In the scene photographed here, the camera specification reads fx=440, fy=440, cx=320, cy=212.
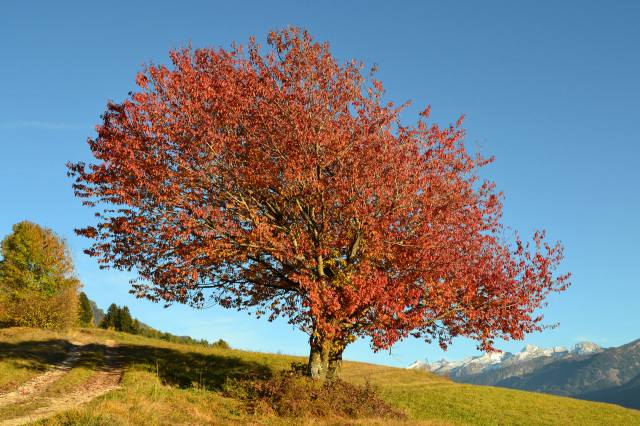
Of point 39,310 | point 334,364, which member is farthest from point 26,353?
point 334,364

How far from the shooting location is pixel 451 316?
2100 cm

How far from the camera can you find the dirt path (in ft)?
55.4

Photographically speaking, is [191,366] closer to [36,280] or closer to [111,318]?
[36,280]

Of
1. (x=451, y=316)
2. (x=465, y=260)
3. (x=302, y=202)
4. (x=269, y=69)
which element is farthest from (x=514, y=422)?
(x=269, y=69)

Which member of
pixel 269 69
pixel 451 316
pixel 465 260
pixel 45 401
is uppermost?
pixel 269 69

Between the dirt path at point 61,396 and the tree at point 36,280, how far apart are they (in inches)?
657

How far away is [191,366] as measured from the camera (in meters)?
30.1

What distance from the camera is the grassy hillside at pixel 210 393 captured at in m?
15.7

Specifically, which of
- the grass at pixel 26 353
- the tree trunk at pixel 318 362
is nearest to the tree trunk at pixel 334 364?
the tree trunk at pixel 318 362

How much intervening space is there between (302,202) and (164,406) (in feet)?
32.9

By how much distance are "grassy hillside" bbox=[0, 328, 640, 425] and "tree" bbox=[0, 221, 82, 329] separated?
2861mm

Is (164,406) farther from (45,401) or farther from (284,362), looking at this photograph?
(284,362)

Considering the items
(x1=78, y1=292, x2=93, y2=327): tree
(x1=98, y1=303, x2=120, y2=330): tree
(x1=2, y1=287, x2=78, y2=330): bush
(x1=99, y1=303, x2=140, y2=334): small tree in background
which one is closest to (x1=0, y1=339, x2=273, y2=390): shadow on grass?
(x1=2, y1=287, x2=78, y2=330): bush

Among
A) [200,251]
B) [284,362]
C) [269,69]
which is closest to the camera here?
[200,251]
